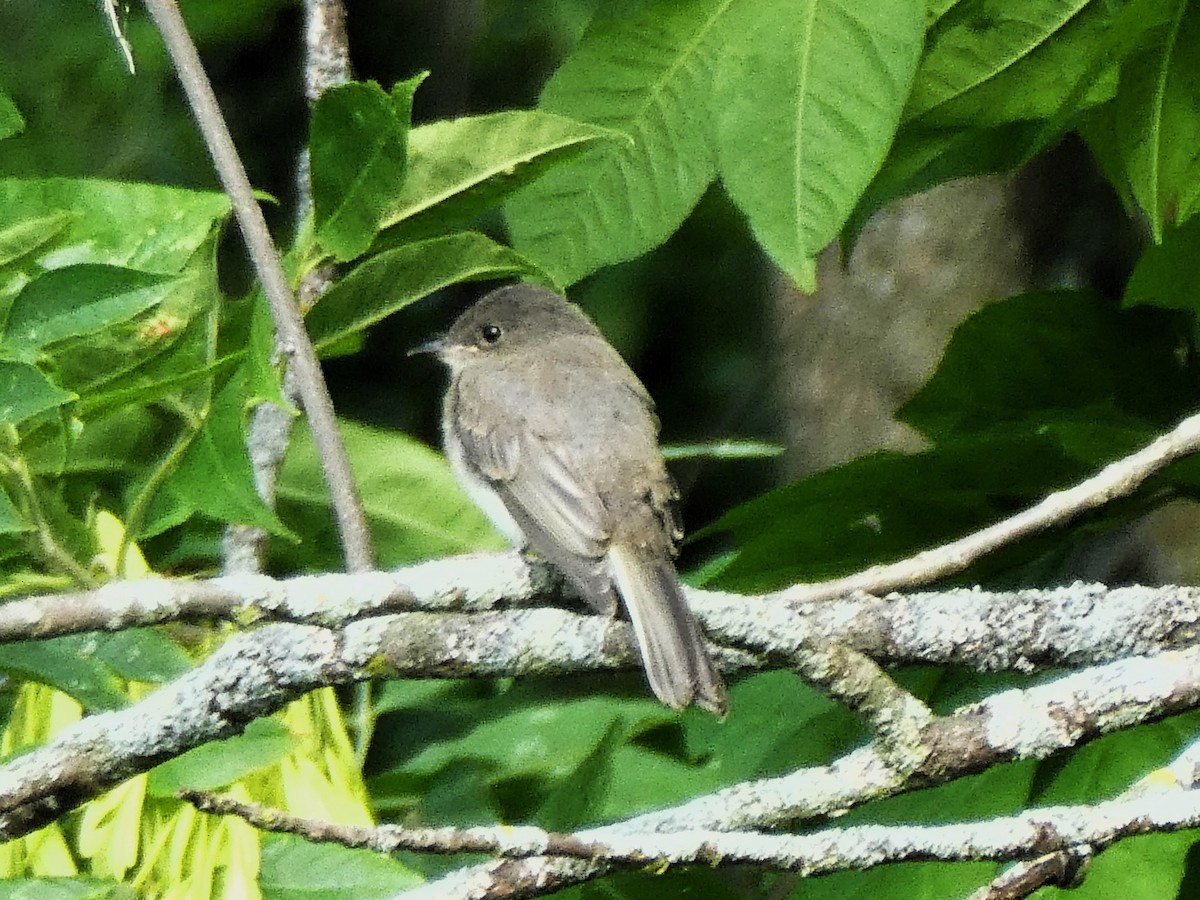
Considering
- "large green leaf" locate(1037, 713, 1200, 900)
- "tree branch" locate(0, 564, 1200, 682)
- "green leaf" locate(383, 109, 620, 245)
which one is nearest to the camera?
"tree branch" locate(0, 564, 1200, 682)

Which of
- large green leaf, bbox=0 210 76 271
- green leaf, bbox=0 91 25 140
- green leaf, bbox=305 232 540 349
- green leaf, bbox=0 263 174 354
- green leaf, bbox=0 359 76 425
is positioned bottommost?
green leaf, bbox=305 232 540 349

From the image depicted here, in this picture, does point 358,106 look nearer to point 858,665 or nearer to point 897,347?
point 858,665

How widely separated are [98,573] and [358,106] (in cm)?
57

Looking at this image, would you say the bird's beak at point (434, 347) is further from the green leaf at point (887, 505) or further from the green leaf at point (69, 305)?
the green leaf at point (69, 305)

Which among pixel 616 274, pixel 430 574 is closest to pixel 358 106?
pixel 430 574

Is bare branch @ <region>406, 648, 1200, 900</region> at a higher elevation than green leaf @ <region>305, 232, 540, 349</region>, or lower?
lower

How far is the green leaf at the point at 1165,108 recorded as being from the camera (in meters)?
1.82

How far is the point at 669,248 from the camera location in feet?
15.9

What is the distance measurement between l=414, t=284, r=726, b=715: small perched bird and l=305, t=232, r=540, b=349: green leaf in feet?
1.23

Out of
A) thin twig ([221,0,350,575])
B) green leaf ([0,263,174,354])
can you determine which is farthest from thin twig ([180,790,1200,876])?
thin twig ([221,0,350,575])

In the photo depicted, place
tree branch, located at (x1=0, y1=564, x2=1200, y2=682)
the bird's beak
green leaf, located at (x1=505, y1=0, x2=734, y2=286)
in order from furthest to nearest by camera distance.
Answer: the bird's beak
green leaf, located at (x1=505, y1=0, x2=734, y2=286)
tree branch, located at (x1=0, y1=564, x2=1200, y2=682)

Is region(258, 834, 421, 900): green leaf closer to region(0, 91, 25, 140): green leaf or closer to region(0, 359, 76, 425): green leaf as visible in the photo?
region(0, 359, 76, 425): green leaf

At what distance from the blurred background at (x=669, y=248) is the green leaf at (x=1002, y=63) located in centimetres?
63

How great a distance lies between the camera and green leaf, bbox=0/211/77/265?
1642 millimetres
